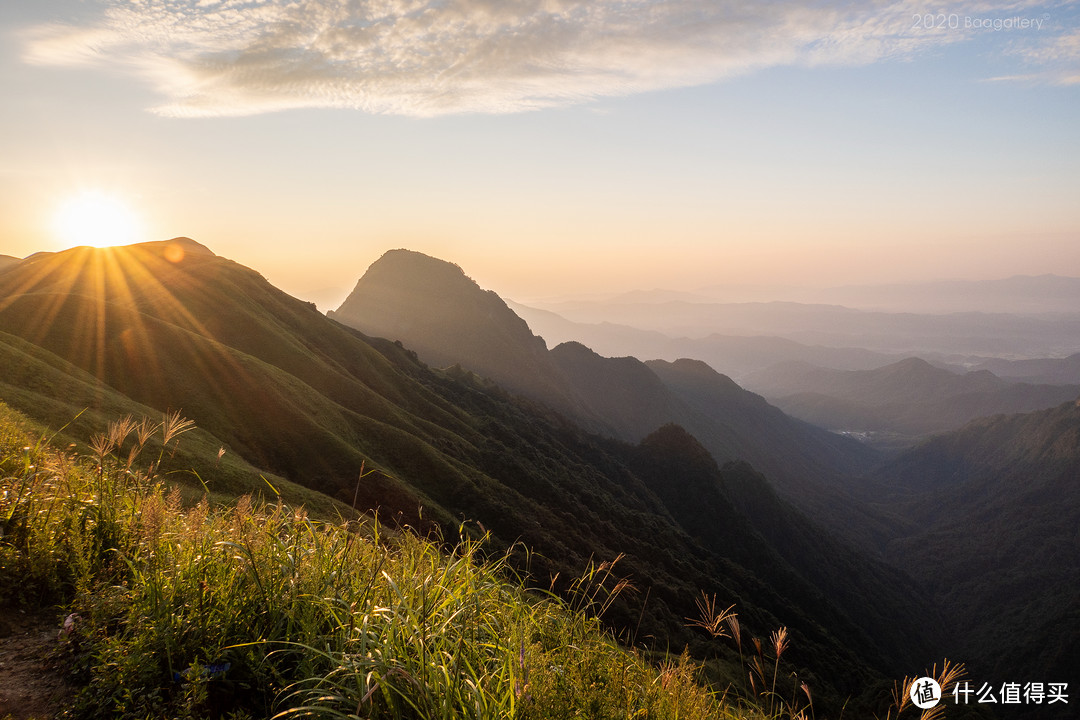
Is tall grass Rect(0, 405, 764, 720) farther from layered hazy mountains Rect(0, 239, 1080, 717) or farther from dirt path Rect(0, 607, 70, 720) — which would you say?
layered hazy mountains Rect(0, 239, 1080, 717)

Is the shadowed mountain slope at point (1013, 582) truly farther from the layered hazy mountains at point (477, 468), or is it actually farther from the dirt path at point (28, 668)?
the dirt path at point (28, 668)

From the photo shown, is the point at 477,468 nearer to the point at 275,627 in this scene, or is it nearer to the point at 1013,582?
the point at 275,627

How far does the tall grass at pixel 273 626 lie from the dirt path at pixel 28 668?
164mm

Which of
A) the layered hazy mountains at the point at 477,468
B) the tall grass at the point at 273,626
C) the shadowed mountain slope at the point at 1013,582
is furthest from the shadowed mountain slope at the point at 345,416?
the shadowed mountain slope at the point at 1013,582

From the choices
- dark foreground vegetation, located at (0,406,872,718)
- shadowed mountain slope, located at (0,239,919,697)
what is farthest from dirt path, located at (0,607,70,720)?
shadowed mountain slope, located at (0,239,919,697)

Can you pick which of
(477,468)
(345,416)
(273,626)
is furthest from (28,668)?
(477,468)

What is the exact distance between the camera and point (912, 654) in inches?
4616

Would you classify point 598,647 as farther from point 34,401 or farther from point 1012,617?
point 1012,617

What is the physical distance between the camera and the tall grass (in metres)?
3.93

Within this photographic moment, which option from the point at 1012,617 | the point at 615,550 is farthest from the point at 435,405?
the point at 1012,617

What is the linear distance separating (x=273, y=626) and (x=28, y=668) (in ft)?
6.54

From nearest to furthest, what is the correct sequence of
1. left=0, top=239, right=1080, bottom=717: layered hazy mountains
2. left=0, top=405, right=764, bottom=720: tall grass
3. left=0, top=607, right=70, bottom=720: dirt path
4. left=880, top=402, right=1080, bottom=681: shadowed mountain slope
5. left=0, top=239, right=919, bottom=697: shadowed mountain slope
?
left=0, top=405, right=764, bottom=720: tall grass → left=0, top=607, right=70, bottom=720: dirt path → left=0, top=239, right=1080, bottom=717: layered hazy mountains → left=0, top=239, right=919, bottom=697: shadowed mountain slope → left=880, top=402, right=1080, bottom=681: shadowed mountain slope

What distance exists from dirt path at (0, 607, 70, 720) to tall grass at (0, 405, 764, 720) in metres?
0.16

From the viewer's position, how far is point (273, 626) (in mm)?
4477
